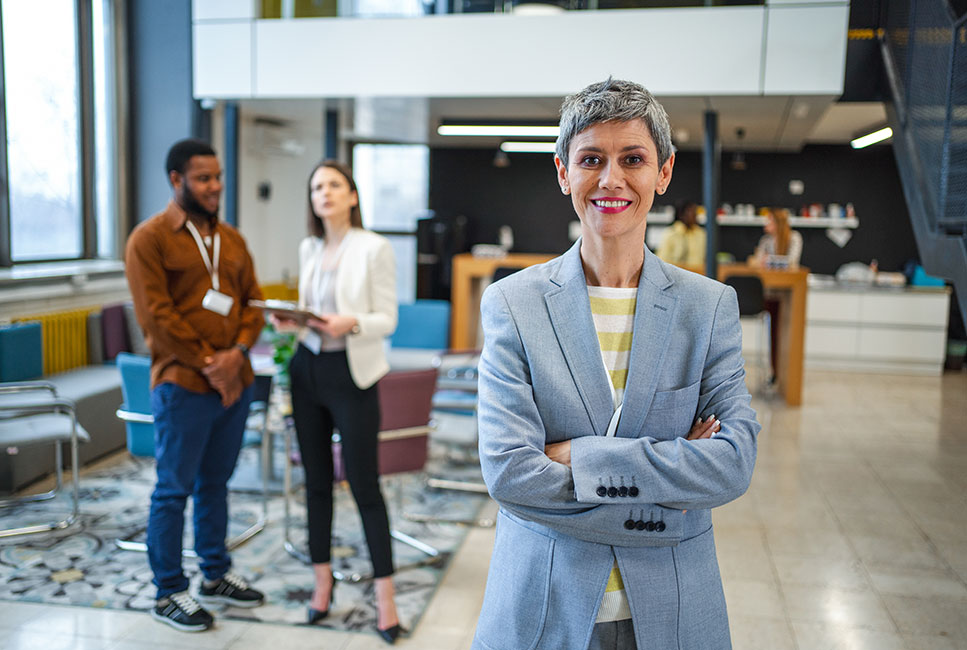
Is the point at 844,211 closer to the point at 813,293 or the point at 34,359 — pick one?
the point at 813,293

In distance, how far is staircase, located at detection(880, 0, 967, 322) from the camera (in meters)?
3.88

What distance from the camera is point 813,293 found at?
403 inches

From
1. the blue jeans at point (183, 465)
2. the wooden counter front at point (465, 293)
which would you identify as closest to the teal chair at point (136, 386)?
the blue jeans at point (183, 465)

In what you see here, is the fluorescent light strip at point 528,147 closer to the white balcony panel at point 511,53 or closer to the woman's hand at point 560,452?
the white balcony panel at point 511,53

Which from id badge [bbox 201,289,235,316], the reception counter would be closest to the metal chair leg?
id badge [bbox 201,289,235,316]

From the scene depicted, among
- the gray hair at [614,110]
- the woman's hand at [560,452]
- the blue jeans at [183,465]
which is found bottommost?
the blue jeans at [183,465]

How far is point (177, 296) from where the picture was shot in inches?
127

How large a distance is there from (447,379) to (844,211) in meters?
8.13

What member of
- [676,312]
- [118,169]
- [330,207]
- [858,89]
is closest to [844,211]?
[858,89]

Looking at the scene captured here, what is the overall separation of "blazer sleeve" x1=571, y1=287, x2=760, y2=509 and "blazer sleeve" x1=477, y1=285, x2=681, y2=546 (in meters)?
0.04

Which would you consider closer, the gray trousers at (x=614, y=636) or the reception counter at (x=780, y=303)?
the gray trousers at (x=614, y=636)

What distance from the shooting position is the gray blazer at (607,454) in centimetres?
143

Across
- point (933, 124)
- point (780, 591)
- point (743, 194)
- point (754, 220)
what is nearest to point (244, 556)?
point (780, 591)

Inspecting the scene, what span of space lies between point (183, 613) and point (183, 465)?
0.63 metres
